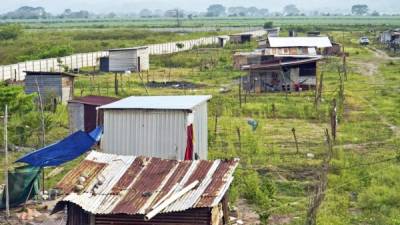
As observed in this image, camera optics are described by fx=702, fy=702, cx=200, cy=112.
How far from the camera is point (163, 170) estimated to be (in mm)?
12602

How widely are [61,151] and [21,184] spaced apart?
126 cm

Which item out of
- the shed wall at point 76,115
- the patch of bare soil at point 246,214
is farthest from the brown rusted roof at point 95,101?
the patch of bare soil at point 246,214

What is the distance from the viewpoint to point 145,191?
11.9 metres

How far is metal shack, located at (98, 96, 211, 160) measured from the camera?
14359 mm

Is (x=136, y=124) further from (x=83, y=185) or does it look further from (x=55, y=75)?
(x=55, y=75)

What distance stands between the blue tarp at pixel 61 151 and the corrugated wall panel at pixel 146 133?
0.42 m

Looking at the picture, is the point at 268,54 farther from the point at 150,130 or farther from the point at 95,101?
the point at 150,130

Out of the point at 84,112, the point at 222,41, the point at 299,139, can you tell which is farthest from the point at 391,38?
the point at 84,112

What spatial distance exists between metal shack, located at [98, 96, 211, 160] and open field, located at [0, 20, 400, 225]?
6.16 ft

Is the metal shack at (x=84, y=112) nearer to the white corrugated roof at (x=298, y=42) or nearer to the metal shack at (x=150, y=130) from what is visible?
the metal shack at (x=150, y=130)

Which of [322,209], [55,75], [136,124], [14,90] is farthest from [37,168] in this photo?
[55,75]

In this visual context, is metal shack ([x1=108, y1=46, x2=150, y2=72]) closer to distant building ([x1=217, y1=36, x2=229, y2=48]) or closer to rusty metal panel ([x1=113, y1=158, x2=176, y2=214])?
distant building ([x1=217, y1=36, x2=229, y2=48])

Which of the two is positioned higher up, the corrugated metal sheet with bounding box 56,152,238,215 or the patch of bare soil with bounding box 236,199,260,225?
the corrugated metal sheet with bounding box 56,152,238,215

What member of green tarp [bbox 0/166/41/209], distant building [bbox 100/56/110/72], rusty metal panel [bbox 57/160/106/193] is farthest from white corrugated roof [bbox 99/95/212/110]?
distant building [bbox 100/56/110/72]
